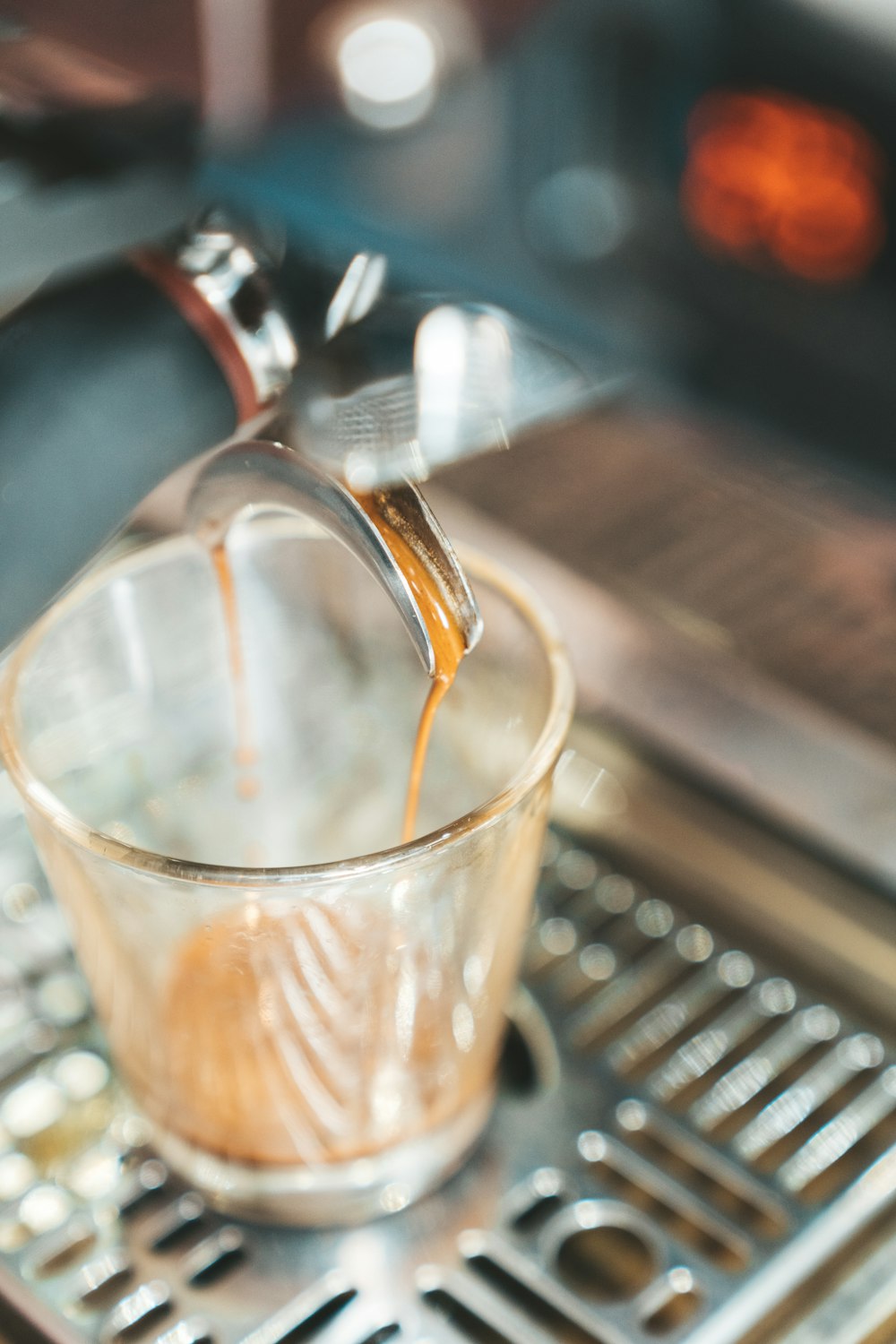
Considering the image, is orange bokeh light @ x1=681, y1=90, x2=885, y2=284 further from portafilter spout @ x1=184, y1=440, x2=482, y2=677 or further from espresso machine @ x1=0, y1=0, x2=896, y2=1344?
portafilter spout @ x1=184, y1=440, x2=482, y2=677

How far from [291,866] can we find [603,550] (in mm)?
248

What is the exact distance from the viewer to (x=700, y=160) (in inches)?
24.5

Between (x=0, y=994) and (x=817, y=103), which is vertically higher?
(x=817, y=103)

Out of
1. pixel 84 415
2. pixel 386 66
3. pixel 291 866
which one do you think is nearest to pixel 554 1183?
pixel 291 866

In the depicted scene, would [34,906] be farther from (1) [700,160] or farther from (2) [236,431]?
(1) [700,160]

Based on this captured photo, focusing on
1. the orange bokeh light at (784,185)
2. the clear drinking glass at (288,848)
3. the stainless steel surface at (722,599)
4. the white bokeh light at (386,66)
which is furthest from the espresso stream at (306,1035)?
the white bokeh light at (386,66)

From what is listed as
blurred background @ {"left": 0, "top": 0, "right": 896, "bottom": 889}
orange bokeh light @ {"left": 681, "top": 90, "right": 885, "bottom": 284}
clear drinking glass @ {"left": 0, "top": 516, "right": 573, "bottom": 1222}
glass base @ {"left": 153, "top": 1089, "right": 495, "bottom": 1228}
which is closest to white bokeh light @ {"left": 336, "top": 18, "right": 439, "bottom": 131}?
blurred background @ {"left": 0, "top": 0, "right": 896, "bottom": 889}

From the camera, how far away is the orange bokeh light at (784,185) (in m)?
0.56

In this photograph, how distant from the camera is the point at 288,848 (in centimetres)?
45

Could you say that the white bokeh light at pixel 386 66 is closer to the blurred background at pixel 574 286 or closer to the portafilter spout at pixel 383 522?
the blurred background at pixel 574 286

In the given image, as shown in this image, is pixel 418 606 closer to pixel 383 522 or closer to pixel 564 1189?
pixel 383 522

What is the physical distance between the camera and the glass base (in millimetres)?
367

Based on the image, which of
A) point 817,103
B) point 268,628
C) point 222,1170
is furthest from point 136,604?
point 817,103

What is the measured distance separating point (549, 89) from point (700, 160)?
0.30 feet
